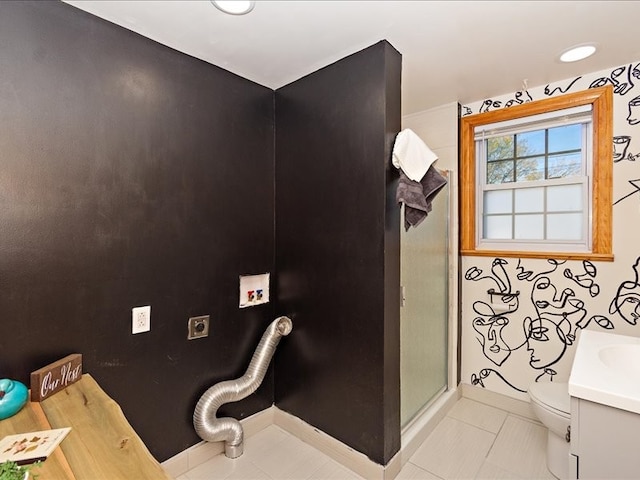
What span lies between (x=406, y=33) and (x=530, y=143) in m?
1.36

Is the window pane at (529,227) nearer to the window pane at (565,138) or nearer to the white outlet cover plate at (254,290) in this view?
the window pane at (565,138)

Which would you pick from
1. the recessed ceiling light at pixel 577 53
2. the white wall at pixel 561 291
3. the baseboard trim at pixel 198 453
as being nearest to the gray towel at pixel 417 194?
the recessed ceiling light at pixel 577 53

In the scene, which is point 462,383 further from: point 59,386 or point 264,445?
point 59,386

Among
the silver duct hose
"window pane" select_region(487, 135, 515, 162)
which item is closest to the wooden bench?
the silver duct hose

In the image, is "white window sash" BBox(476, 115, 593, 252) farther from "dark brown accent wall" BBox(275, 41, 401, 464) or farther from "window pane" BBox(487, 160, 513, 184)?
Result: "dark brown accent wall" BBox(275, 41, 401, 464)

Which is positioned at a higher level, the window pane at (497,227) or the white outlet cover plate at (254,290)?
the window pane at (497,227)

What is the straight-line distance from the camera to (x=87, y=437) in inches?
40.3

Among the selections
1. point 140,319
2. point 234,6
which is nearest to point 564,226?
point 234,6

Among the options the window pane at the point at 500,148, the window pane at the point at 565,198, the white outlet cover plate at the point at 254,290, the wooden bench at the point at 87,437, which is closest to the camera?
the wooden bench at the point at 87,437

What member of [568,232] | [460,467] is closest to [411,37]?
[568,232]

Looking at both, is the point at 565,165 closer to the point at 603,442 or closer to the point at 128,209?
the point at 603,442

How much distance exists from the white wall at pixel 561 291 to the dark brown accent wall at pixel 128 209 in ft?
5.37

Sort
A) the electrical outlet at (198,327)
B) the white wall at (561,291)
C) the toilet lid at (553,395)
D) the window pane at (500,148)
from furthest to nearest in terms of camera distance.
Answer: the window pane at (500,148), the white wall at (561,291), the electrical outlet at (198,327), the toilet lid at (553,395)

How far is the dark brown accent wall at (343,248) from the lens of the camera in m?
1.77
